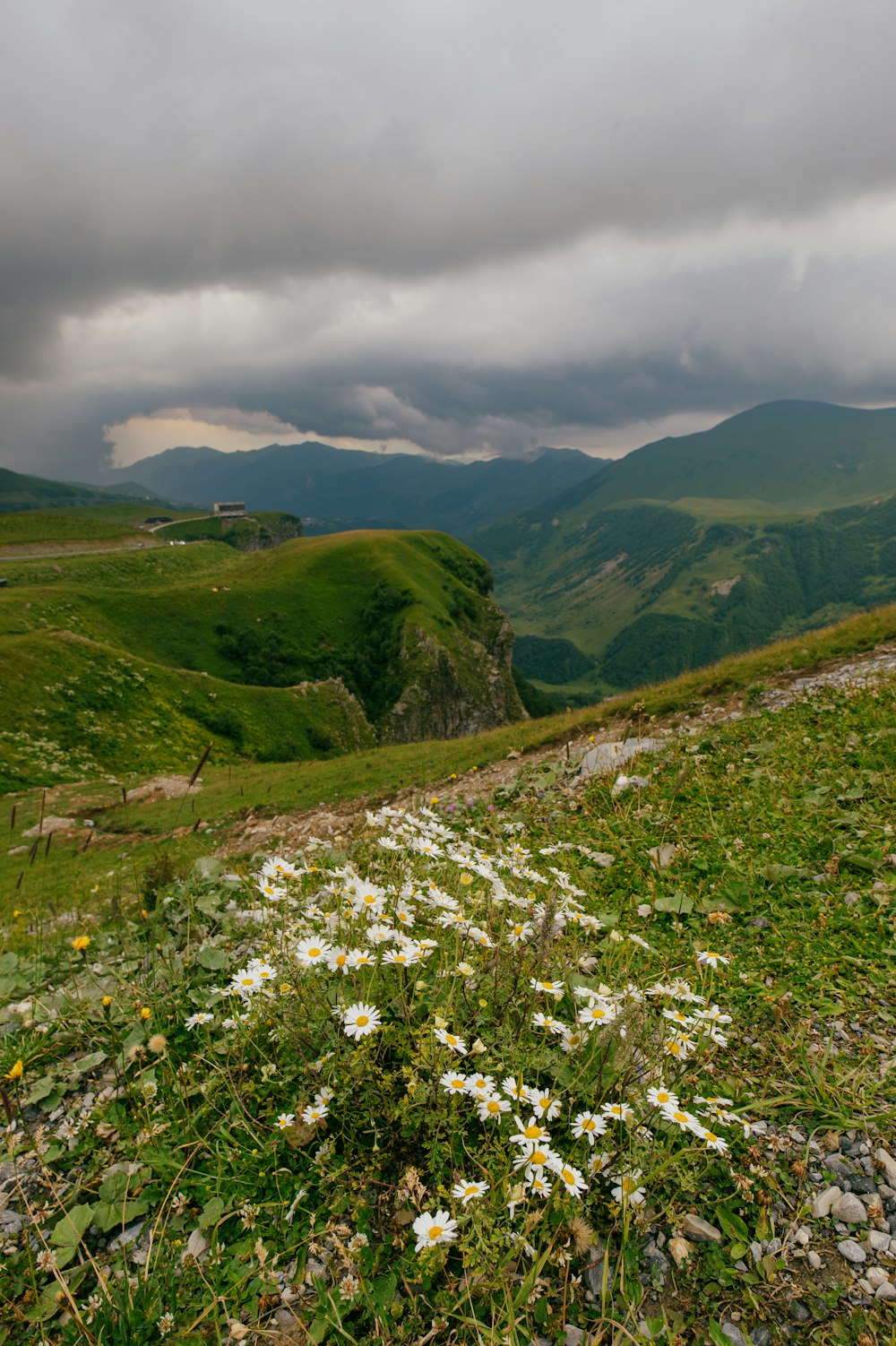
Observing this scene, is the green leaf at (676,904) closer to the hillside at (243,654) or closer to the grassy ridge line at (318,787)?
the grassy ridge line at (318,787)

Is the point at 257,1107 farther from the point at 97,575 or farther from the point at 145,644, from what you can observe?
the point at 97,575

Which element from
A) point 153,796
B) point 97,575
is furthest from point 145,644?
point 153,796

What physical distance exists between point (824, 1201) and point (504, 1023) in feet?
6.38

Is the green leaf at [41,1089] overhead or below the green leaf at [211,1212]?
below

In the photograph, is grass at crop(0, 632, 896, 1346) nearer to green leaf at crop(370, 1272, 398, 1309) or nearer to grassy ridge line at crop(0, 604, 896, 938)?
green leaf at crop(370, 1272, 398, 1309)

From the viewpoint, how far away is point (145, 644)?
86.0m

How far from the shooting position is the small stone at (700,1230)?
124 inches

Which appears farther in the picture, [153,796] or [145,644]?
[145,644]

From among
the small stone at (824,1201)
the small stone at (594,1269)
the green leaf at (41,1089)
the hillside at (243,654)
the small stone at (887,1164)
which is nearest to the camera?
the small stone at (594,1269)

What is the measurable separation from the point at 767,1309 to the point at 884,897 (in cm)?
406

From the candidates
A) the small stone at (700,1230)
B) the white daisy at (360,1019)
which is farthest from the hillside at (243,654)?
the small stone at (700,1230)

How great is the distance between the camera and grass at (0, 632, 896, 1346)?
283cm

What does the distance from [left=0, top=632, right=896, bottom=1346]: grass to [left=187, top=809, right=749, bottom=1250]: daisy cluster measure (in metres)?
0.03

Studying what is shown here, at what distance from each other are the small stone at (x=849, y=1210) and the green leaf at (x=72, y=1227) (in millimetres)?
4149
